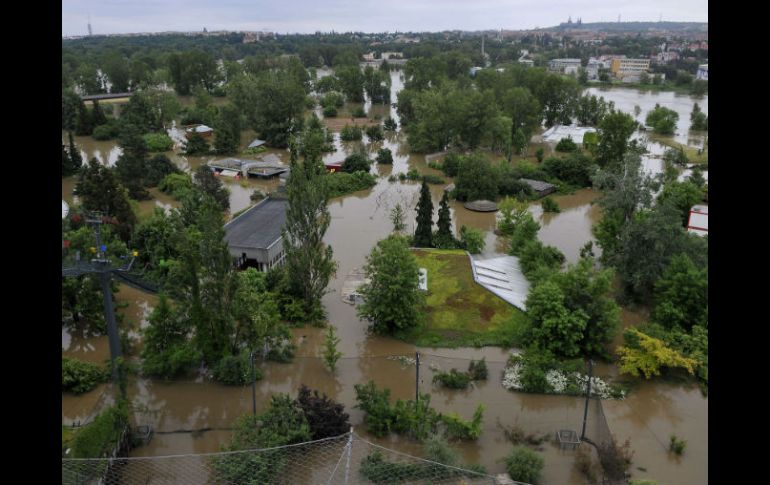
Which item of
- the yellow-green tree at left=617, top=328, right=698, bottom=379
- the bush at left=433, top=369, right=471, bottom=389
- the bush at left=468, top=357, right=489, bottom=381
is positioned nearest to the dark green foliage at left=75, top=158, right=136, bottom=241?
the bush at left=433, top=369, right=471, bottom=389

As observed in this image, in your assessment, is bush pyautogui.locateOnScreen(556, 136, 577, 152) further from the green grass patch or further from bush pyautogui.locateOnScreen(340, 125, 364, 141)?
the green grass patch

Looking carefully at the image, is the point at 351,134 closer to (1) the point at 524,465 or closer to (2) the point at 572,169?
(2) the point at 572,169

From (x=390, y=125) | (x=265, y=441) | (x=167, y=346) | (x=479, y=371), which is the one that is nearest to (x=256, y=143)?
(x=390, y=125)

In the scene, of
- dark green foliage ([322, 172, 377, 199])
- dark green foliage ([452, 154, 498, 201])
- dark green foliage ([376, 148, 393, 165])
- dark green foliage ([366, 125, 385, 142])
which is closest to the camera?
dark green foliage ([452, 154, 498, 201])

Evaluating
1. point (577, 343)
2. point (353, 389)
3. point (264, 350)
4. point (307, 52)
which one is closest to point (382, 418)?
point (353, 389)
